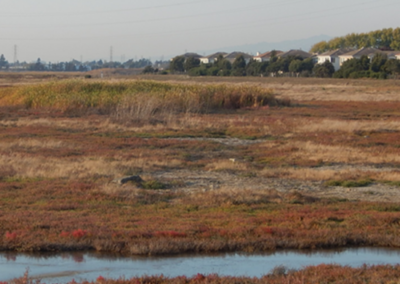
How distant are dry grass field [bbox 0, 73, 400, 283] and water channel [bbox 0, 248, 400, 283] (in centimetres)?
23

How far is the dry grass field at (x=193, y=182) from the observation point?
922cm

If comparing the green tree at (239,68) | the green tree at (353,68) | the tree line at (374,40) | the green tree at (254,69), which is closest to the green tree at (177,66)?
the green tree at (239,68)

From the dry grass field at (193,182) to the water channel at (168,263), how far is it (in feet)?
0.76

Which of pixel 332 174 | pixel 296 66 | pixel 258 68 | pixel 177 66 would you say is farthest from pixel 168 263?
pixel 177 66

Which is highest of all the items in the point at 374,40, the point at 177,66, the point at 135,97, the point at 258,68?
the point at 374,40

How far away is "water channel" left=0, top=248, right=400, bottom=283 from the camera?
764 cm

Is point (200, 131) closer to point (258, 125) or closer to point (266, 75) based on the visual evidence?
point (258, 125)

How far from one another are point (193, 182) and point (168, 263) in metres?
6.47

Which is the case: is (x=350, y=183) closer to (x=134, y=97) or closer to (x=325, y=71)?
A: (x=134, y=97)

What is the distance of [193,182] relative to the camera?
14.6m

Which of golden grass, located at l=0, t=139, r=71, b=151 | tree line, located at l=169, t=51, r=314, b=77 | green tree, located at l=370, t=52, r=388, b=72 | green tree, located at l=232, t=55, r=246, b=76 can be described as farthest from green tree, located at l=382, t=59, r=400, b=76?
golden grass, located at l=0, t=139, r=71, b=151

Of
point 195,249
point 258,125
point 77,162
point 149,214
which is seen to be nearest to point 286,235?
point 195,249

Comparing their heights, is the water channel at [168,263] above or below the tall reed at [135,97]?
below

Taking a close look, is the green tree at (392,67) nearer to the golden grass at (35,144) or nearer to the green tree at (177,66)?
the green tree at (177,66)
